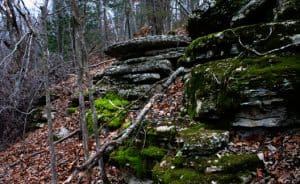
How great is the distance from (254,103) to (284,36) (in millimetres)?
1528

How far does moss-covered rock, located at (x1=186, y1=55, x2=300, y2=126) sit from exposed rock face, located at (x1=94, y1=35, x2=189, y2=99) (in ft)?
12.4

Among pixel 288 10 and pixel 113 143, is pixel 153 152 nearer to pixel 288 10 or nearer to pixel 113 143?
pixel 113 143

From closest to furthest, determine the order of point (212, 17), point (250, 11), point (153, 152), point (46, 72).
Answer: point (153, 152) → point (46, 72) → point (250, 11) → point (212, 17)

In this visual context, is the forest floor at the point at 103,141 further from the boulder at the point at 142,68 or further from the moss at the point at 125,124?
the boulder at the point at 142,68

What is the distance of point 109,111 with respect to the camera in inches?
367

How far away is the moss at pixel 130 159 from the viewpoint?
6109 mm

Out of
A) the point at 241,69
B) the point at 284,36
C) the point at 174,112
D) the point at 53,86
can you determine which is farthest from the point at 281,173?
the point at 53,86

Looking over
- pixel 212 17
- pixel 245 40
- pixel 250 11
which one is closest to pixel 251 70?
pixel 245 40

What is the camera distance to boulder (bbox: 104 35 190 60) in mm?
10883

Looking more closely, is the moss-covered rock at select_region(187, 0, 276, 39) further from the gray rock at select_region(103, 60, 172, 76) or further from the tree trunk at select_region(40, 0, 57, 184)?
the tree trunk at select_region(40, 0, 57, 184)

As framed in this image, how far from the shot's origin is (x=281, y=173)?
170 inches

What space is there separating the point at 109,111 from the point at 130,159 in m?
3.19

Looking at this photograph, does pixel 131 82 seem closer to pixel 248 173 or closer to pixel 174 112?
pixel 174 112

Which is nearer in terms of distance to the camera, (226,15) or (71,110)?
(226,15)
